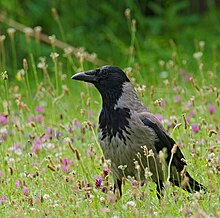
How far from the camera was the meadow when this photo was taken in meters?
4.64

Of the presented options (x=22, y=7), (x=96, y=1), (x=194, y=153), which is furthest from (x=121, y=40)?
(x=194, y=153)

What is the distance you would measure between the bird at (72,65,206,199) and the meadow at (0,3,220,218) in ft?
0.34

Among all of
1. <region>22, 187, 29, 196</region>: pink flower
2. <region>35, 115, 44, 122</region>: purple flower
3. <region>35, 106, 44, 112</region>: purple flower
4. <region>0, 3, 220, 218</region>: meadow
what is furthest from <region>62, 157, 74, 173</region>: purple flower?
<region>35, 106, 44, 112</region>: purple flower

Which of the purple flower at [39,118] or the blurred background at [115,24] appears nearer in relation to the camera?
the purple flower at [39,118]

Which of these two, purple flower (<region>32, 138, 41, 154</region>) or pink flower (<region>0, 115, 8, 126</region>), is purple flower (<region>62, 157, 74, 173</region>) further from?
pink flower (<region>0, 115, 8, 126</region>)

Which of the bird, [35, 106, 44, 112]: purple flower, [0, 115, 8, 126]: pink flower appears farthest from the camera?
[35, 106, 44, 112]: purple flower

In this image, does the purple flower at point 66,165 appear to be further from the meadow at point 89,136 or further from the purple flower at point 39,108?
the purple flower at point 39,108

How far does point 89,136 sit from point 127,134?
3.05ft

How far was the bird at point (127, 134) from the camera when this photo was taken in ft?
17.4

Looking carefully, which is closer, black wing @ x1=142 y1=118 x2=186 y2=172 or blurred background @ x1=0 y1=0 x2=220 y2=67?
black wing @ x1=142 y1=118 x2=186 y2=172

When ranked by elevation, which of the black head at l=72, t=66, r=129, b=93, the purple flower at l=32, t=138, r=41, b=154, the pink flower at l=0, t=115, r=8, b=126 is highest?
the black head at l=72, t=66, r=129, b=93

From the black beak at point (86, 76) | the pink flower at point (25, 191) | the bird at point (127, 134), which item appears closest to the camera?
the pink flower at point (25, 191)

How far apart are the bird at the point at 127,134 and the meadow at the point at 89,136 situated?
105 mm

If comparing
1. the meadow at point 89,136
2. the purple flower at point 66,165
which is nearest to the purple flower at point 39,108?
the meadow at point 89,136
